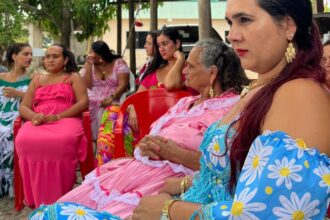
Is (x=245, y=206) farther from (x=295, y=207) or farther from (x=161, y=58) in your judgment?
→ (x=161, y=58)

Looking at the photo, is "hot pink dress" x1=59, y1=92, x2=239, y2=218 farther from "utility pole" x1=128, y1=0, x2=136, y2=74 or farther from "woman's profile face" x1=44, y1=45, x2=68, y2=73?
"utility pole" x1=128, y1=0, x2=136, y2=74

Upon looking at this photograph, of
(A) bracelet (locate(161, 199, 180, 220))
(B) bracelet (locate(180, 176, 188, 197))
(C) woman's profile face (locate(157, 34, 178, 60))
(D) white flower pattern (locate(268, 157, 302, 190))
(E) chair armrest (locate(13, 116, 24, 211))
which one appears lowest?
(E) chair armrest (locate(13, 116, 24, 211))

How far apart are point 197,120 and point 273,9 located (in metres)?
1.57

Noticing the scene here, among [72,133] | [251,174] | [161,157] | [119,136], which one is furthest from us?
[72,133]

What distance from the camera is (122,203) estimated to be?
261 cm

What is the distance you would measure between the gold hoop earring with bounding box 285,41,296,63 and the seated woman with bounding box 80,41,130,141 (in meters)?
4.43

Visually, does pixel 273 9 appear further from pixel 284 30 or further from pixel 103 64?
pixel 103 64

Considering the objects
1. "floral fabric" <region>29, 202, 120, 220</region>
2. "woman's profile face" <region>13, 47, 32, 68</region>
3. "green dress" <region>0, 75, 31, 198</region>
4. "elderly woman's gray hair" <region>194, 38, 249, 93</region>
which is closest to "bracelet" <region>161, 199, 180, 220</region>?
"floral fabric" <region>29, 202, 120, 220</region>

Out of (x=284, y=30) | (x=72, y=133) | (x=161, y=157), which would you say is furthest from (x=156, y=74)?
(x=284, y=30)

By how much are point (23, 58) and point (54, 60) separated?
78cm

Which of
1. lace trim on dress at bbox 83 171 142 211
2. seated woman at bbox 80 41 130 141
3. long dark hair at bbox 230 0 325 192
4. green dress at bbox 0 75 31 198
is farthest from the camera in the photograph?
seated woman at bbox 80 41 130 141

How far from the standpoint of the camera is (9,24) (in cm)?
1052

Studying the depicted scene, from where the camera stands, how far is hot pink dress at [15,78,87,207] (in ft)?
14.5

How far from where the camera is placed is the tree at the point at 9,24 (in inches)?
401
